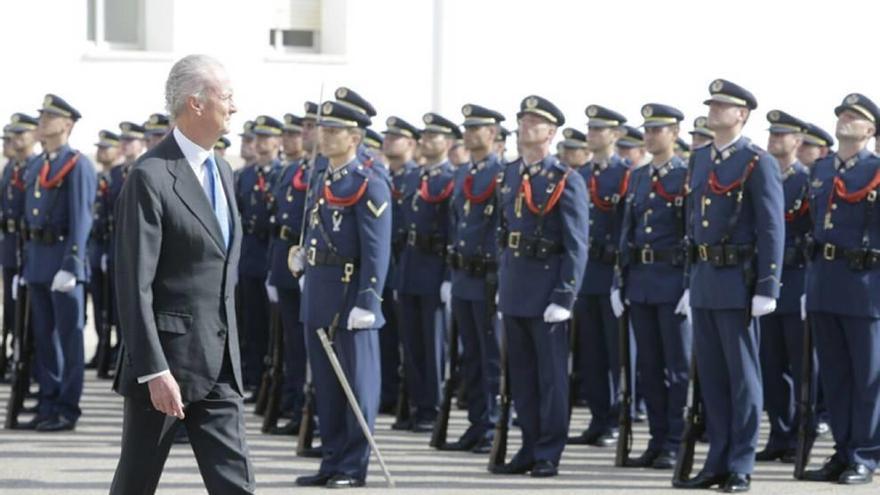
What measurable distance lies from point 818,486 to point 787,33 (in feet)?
41.1

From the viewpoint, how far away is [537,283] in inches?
390

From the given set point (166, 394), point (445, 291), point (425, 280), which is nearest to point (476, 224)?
point (445, 291)

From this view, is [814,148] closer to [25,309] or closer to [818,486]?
[818,486]

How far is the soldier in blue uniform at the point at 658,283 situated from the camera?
10586 mm

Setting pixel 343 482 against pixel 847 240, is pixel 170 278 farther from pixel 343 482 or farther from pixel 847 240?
pixel 847 240

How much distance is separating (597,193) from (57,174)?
127 inches

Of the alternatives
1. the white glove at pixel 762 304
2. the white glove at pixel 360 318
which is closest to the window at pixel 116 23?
the white glove at pixel 360 318

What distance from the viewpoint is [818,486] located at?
9.64 metres

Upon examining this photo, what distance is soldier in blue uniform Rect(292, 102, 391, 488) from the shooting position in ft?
31.7

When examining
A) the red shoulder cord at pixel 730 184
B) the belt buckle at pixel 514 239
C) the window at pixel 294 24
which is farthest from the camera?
the window at pixel 294 24

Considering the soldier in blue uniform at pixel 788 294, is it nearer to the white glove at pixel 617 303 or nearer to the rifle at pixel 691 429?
the white glove at pixel 617 303

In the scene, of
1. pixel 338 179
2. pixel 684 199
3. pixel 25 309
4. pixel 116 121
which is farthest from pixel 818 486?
pixel 116 121

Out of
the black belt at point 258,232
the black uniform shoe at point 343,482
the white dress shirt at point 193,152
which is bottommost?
the black uniform shoe at point 343,482

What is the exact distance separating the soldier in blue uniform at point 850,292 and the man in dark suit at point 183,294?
442 cm
